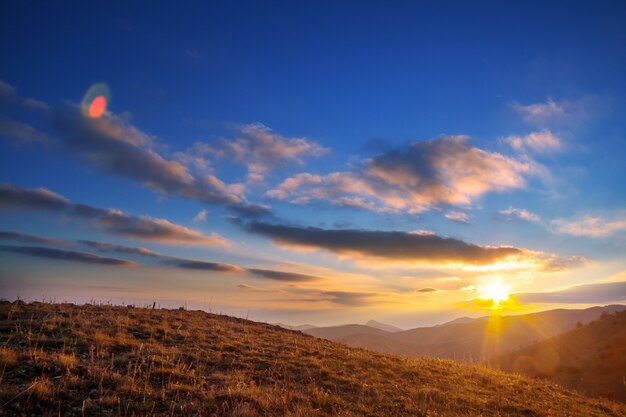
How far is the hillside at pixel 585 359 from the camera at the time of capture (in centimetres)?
3684

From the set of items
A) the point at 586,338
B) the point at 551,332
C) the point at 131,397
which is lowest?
the point at 551,332

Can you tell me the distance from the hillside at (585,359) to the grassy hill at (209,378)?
24.8 metres

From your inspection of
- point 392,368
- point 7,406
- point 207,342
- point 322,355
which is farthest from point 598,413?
point 7,406

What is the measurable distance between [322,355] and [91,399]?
37.4ft

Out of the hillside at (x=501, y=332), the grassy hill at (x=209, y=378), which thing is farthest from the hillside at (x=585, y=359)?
the hillside at (x=501, y=332)

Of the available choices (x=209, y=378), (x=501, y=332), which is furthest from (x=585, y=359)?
(x=501, y=332)

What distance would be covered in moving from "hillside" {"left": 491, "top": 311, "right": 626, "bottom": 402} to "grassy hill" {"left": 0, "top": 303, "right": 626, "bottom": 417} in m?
24.8

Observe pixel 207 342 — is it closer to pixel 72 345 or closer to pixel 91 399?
pixel 72 345

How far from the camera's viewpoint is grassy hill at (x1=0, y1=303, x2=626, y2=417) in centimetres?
825

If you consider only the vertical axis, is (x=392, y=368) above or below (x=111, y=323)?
below

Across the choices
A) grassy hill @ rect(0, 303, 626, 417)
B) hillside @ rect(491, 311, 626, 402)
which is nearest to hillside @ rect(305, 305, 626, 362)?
hillside @ rect(491, 311, 626, 402)

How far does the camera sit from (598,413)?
1470cm

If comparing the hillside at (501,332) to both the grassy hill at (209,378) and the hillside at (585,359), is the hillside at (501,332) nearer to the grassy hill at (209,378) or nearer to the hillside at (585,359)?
the hillside at (585,359)

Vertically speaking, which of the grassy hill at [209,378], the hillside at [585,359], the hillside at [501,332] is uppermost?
the grassy hill at [209,378]
